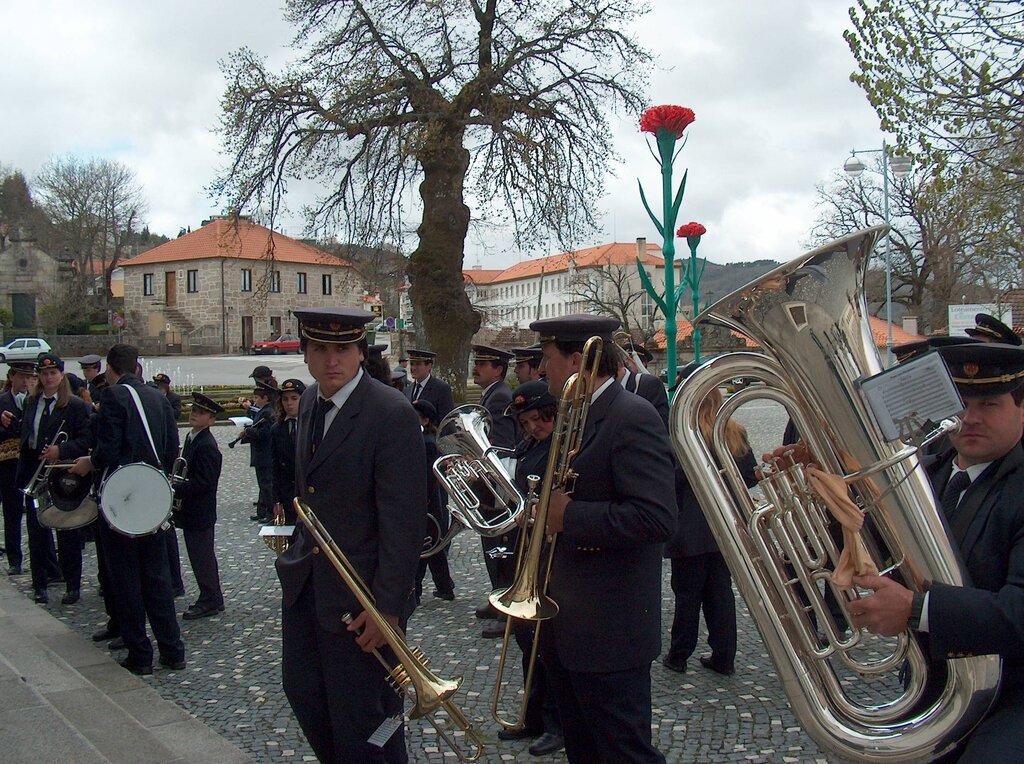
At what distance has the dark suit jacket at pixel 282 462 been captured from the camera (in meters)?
5.87

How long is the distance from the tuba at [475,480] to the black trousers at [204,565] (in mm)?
2740

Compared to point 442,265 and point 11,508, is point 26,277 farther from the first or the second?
point 11,508

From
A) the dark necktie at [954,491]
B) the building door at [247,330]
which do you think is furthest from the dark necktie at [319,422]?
the building door at [247,330]

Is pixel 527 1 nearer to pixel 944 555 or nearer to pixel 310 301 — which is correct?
pixel 944 555

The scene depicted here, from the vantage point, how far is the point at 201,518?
6305mm

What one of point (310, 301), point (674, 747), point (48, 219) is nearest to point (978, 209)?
point (674, 747)

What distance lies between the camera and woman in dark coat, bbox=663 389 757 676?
4.92 m

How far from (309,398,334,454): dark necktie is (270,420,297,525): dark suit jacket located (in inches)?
109

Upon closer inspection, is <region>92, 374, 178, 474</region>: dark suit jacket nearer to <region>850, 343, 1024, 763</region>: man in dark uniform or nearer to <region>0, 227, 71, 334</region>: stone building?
<region>850, 343, 1024, 763</region>: man in dark uniform

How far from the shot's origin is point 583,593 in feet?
9.43

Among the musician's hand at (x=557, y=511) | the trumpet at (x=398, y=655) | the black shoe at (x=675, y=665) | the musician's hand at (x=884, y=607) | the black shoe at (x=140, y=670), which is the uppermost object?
the musician's hand at (x=557, y=511)

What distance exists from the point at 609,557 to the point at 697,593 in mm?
2336

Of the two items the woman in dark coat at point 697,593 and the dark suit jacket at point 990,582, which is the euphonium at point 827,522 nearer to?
the dark suit jacket at point 990,582

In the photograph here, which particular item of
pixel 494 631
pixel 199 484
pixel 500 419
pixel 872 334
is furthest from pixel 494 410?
pixel 872 334
